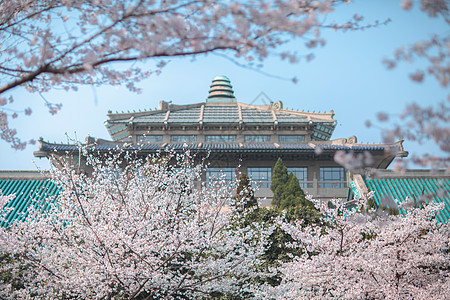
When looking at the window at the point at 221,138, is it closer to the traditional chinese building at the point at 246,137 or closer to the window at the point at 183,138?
the traditional chinese building at the point at 246,137

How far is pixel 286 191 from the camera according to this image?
852 inches

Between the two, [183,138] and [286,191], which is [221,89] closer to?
[183,138]

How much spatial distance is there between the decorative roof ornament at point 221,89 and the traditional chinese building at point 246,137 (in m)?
6.14

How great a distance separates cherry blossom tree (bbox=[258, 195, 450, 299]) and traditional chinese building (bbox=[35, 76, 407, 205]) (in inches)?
647

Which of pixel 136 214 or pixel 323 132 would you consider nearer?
pixel 136 214

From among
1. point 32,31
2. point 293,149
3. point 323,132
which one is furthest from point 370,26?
point 323,132

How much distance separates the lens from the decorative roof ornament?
50906 millimetres

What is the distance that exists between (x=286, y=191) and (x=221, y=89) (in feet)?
102

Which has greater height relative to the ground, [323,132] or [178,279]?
[323,132]

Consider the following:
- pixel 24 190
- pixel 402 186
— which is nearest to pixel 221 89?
pixel 402 186

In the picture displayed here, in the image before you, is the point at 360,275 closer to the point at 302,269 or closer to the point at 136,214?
the point at 302,269

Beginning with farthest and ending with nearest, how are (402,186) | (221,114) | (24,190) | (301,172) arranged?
(221,114), (301,172), (402,186), (24,190)

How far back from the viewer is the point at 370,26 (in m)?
4.29

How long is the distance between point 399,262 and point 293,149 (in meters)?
18.1
